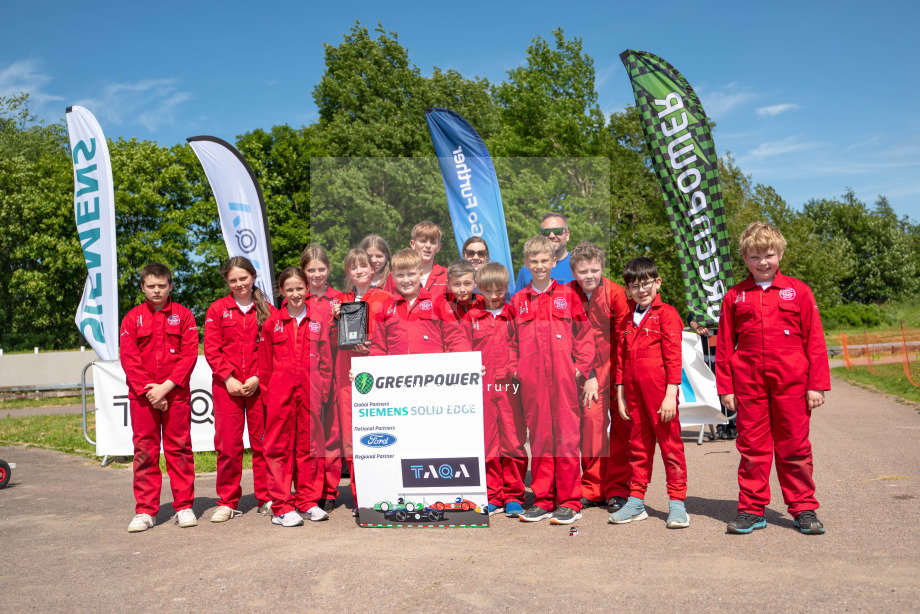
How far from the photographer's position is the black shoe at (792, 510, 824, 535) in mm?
4316

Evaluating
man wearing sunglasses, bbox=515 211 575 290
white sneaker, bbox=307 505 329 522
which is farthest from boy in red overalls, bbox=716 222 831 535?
white sneaker, bbox=307 505 329 522

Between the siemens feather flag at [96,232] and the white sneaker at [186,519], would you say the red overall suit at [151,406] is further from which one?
the siemens feather flag at [96,232]

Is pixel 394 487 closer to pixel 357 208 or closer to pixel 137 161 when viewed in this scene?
pixel 357 208

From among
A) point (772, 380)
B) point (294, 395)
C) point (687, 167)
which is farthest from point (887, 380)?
point (294, 395)

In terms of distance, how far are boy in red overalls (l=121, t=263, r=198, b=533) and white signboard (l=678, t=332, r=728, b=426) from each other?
19.6ft

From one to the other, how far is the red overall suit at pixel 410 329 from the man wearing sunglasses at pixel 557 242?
1.18m

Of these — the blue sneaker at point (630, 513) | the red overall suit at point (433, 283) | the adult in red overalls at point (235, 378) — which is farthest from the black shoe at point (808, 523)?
the adult in red overalls at point (235, 378)

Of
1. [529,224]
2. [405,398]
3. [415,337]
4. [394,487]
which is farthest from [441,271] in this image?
[529,224]

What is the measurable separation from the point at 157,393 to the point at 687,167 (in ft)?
22.1

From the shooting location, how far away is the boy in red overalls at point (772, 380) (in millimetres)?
4547

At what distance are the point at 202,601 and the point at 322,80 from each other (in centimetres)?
3335

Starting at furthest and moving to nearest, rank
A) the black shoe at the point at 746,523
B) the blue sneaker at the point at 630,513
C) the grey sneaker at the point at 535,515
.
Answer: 1. the grey sneaker at the point at 535,515
2. the blue sneaker at the point at 630,513
3. the black shoe at the point at 746,523

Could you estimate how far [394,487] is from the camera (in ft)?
16.2

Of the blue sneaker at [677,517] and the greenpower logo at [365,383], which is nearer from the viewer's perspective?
the blue sneaker at [677,517]
